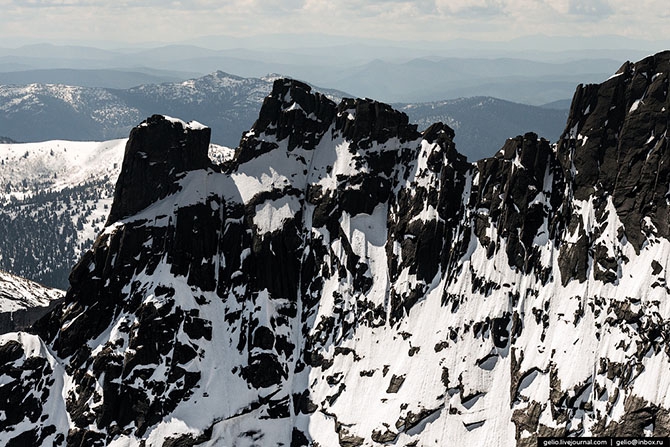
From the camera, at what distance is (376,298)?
5773 inches

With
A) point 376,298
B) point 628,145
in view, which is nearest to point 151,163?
point 376,298

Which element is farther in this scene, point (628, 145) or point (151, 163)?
point (151, 163)

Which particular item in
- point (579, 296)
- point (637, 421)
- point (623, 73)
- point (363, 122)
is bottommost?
point (637, 421)

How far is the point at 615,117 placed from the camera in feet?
425

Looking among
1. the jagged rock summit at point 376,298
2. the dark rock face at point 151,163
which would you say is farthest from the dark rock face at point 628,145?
the dark rock face at point 151,163

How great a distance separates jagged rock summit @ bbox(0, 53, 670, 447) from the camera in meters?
118

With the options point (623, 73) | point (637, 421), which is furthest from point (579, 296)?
point (623, 73)

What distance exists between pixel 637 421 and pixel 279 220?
108m

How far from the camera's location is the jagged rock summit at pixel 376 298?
388 ft

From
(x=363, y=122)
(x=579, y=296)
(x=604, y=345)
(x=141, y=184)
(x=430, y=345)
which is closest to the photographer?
(x=604, y=345)

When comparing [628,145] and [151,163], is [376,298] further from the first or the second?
[151,163]

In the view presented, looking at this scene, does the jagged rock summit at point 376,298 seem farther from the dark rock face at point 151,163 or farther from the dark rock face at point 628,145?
the dark rock face at point 151,163

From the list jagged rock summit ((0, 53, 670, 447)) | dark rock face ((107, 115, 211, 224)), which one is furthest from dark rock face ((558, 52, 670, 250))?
dark rock face ((107, 115, 211, 224))

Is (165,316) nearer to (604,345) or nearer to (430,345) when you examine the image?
(430,345)
